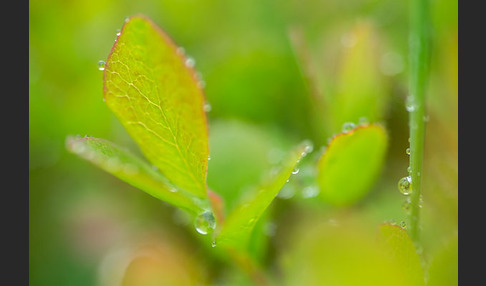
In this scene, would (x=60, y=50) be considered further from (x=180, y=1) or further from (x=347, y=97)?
(x=347, y=97)

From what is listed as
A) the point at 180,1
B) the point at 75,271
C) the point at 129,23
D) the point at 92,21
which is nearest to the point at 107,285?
the point at 75,271

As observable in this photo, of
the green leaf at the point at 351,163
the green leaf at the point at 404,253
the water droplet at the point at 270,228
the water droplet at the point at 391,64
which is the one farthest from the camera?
the water droplet at the point at 391,64

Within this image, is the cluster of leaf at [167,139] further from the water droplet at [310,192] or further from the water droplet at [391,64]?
→ the water droplet at [391,64]

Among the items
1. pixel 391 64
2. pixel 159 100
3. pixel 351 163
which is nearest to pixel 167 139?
pixel 159 100

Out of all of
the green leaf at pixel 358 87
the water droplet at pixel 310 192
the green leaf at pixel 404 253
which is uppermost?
the green leaf at pixel 358 87

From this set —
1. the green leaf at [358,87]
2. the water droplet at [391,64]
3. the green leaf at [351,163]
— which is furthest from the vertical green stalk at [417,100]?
the water droplet at [391,64]

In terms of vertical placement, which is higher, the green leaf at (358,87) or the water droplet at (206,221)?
the green leaf at (358,87)
